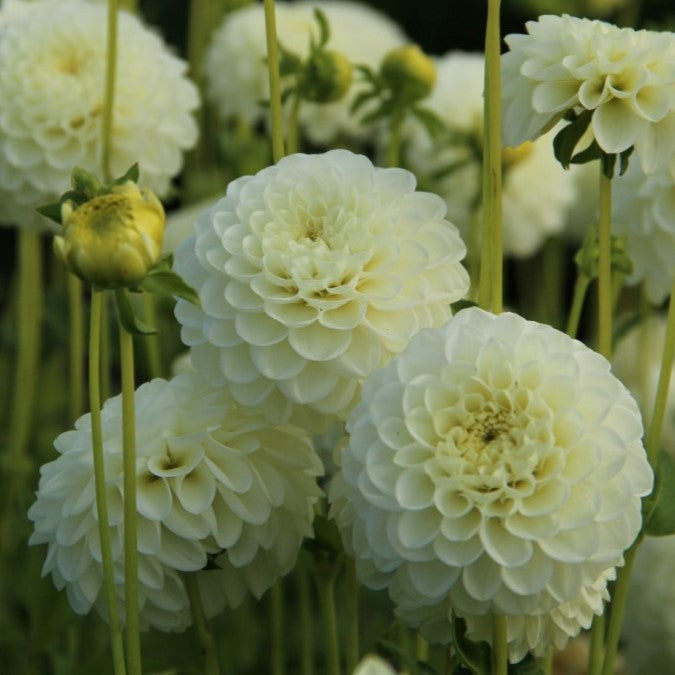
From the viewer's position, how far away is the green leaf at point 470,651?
31.0 inches

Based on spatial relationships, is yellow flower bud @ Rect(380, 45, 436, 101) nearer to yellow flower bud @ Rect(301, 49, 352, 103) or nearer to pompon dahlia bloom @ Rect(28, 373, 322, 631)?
yellow flower bud @ Rect(301, 49, 352, 103)

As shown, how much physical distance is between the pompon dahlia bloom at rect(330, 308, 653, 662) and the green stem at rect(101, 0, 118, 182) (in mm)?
507

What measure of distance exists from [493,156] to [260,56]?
44.1 inches

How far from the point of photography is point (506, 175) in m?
1.81

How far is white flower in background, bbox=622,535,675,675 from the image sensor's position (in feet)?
4.56

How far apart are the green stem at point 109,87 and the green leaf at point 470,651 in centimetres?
59

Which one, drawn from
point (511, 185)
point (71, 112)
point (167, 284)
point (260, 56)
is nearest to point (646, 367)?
point (511, 185)

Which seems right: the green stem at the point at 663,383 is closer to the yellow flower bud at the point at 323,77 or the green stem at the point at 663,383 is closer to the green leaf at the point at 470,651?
the green leaf at the point at 470,651

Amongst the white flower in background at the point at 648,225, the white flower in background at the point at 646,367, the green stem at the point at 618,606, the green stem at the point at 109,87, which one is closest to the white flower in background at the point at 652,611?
the white flower in background at the point at 646,367

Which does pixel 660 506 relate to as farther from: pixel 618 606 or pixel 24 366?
pixel 24 366

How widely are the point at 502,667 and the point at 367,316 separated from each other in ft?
0.74

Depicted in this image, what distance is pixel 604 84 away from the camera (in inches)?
33.0

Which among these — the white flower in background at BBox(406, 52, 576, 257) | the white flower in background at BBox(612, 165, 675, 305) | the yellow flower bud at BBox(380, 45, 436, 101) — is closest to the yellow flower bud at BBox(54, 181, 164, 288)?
the white flower in background at BBox(612, 165, 675, 305)

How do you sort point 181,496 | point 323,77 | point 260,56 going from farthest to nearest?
point 260,56 < point 323,77 < point 181,496
